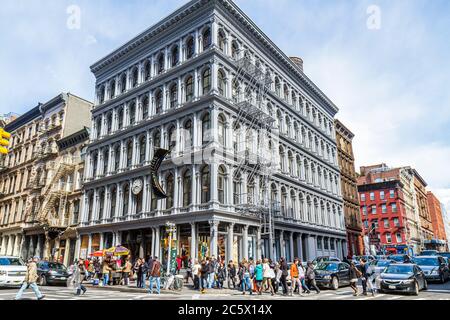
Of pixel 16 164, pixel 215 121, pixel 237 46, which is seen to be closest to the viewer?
pixel 215 121

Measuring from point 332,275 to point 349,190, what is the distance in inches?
1425

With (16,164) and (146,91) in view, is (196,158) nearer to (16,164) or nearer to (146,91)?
(146,91)

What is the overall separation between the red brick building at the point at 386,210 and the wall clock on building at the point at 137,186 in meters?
56.9

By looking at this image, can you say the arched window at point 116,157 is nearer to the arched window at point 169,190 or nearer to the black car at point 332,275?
the arched window at point 169,190

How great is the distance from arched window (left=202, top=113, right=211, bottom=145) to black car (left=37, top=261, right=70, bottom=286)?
13.7 m

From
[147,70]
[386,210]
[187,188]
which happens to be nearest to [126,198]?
[187,188]

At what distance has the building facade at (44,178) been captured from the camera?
3909 cm

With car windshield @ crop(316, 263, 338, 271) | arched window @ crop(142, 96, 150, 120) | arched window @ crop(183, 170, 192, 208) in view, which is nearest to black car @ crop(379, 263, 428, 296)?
car windshield @ crop(316, 263, 338, 271)

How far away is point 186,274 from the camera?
2402cm

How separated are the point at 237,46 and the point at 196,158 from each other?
38.9 feet

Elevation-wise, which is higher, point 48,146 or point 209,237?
point 48,146

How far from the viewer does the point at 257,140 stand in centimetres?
3136

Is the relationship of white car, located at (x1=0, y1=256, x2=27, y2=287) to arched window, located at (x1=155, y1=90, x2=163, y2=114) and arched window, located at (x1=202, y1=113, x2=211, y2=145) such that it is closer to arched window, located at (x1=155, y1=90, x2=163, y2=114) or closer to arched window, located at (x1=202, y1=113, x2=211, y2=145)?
arched window, located at (x1=202, y1=113, x2=211, y2=145)
